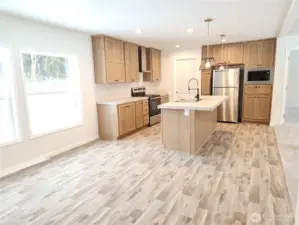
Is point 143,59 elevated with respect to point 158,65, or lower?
elevated

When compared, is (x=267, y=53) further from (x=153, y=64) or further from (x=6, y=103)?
(x=6, y=103)

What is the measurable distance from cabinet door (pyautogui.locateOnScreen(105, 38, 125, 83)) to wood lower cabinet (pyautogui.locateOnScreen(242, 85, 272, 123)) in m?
3.62

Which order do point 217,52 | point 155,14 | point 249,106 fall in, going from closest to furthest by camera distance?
point 155,14, point 249,106, point 217,52

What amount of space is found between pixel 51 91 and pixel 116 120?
1.49 metres

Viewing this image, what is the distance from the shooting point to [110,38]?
4.84 meters

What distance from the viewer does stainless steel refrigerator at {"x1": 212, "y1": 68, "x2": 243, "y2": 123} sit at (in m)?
5.98

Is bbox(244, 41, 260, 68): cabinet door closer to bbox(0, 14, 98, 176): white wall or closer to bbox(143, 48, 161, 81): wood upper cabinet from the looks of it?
bbox(143, 48, 161, 81): wood upper cabinet

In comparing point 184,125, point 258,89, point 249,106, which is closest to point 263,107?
point 249,106

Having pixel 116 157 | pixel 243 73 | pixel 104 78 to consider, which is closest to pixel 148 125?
pixel 104 78

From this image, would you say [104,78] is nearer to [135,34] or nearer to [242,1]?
[135,34]

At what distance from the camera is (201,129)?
4.12m

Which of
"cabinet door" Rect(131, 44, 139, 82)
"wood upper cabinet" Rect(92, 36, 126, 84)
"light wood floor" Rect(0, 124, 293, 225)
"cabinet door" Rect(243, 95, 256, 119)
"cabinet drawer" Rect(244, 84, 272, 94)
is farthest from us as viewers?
"cabinet door" Rect(243, 95, 256, 119)

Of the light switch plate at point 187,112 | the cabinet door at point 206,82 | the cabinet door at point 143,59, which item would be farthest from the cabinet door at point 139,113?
the cabinet door at point 206,82

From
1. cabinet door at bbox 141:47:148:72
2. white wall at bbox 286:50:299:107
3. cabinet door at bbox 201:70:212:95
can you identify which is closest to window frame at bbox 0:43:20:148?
cabinet door at bbox 141:47:148:72
